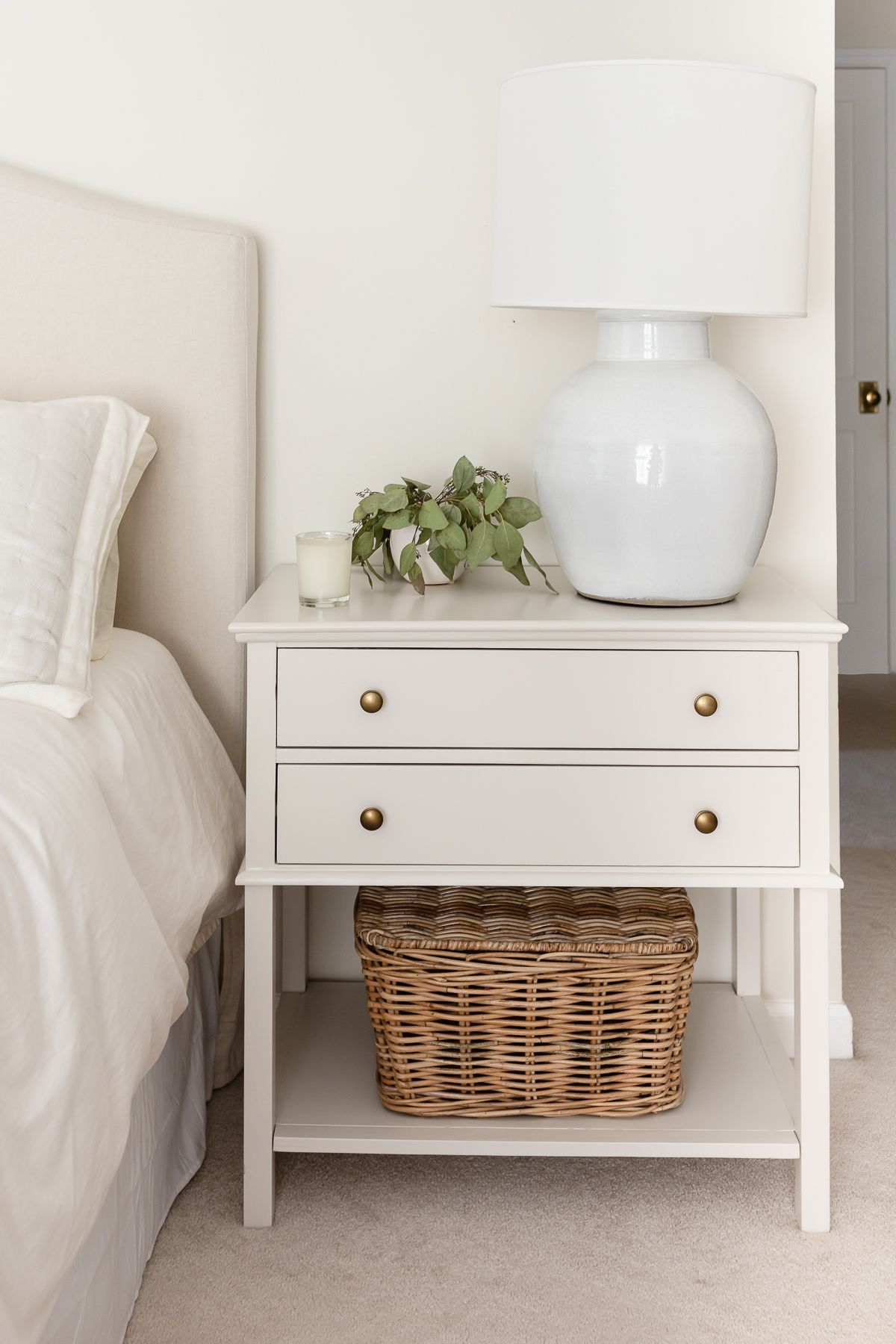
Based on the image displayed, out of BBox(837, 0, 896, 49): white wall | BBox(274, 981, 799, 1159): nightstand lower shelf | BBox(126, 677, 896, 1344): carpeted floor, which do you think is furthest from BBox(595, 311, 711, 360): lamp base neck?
BBox(837, 0, 896, 49): white wall

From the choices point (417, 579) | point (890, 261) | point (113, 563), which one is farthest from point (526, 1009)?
point (890, 261)

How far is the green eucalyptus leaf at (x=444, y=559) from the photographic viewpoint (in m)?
1.64

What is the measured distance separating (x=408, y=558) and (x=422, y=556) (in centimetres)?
9

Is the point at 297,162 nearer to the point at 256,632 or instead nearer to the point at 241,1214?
the point at 256,632

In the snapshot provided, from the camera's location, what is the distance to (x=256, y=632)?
1.47 meters

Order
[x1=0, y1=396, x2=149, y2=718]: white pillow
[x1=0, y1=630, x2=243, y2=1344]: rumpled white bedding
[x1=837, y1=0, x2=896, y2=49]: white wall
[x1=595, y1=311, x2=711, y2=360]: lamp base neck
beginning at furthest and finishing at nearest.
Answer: [x1=837, y1=0, x2=896, y2=49]: white wall < [x1=595, y1=311, x2=711, y2=360]: lamp base neck < [x1=0, y1=396, x2=149, y2=718]: white pillow < [x1=0, y1=630, x2=243, y2=1344]: rumpled white bedding

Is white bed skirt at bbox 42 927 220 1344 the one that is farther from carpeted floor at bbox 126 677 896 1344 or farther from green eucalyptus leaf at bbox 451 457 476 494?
green eucalyptus leaf at bbox 451 457 476 494

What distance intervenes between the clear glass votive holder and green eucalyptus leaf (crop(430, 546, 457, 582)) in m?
0.13

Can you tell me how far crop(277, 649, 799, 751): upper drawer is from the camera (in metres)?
1.47

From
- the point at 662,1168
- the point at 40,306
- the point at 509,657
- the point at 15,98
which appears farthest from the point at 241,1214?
the point at 15,98

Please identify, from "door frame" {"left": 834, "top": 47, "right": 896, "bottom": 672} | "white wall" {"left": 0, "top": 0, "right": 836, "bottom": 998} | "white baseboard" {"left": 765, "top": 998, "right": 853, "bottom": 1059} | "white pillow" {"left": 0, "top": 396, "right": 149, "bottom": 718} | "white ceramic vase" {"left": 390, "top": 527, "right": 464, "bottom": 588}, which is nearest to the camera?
"white pillow" {"left": 0, "top": 396, "right": 149, "bottom": 718}

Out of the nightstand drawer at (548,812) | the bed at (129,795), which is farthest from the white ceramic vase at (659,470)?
the bed at (129,795)

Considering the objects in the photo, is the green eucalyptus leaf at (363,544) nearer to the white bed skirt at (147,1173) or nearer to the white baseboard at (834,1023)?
the white bed skirt at (147,1173)

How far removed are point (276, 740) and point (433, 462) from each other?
60 cm
